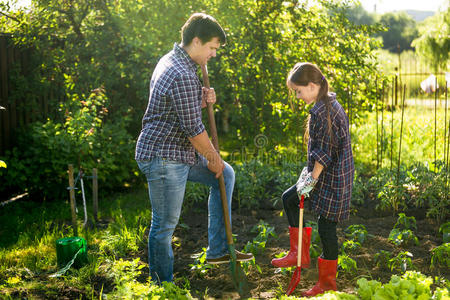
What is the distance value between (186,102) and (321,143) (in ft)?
2.72

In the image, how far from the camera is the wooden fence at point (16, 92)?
20.2 feet

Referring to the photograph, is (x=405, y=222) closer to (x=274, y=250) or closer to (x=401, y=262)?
(x=401, y=262)

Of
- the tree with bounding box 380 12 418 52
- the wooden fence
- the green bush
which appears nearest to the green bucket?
the green bush

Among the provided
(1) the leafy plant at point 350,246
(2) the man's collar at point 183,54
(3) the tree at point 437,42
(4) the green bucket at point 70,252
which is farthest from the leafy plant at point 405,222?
(3) the tree at point 437,42

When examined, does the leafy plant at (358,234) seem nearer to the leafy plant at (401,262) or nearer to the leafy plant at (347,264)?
the leafy plant at (401,262)

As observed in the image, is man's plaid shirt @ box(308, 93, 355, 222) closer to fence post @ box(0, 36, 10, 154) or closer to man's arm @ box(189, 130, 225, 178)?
man's arm @ box(189, 130, 225, 178)

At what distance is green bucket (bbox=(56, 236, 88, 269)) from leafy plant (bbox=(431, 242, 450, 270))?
2.39 m

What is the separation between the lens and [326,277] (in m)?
2.87

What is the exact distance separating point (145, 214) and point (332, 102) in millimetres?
2471

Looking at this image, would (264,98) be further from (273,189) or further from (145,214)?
(145,214)

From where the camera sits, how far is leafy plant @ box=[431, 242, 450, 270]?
3.22 metres

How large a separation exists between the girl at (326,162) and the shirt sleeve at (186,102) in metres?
0.62

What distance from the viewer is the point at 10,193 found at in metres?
Result: 5.93

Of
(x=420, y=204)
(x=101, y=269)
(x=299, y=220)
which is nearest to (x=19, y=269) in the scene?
(x=101, y=269)
